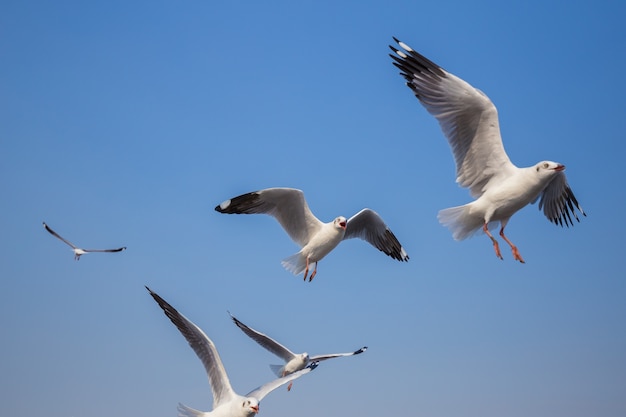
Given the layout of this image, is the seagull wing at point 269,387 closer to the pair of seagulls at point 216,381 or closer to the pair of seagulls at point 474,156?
the pair of seagulls at point 216,381

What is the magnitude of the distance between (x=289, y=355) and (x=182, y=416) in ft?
9.29

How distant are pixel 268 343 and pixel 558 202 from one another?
3.93m

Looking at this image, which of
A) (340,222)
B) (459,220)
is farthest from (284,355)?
(459,220)

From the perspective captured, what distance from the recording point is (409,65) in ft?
26.6

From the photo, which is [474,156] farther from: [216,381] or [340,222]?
[216,381]

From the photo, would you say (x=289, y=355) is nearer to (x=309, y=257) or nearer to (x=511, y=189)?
(x=309, y=257)

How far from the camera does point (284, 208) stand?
940 centimetres

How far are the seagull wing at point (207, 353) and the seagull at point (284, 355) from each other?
7.16 feet

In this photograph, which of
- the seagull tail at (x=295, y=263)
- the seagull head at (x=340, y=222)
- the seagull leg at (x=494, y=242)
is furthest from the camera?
the seagull tail at (x=295, y=263)

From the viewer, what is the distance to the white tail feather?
8.04m

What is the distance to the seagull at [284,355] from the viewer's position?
34.2 feet

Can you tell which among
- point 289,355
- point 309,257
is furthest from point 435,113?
point 289,355

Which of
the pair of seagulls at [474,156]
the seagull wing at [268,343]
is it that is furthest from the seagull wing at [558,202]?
the seagull wing at [268,343]

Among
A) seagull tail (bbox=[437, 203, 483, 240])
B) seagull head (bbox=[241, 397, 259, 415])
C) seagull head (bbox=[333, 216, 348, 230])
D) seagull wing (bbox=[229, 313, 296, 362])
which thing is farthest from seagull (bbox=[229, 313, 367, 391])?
seagull tail (bbox=[437, 203, 483, 240])
